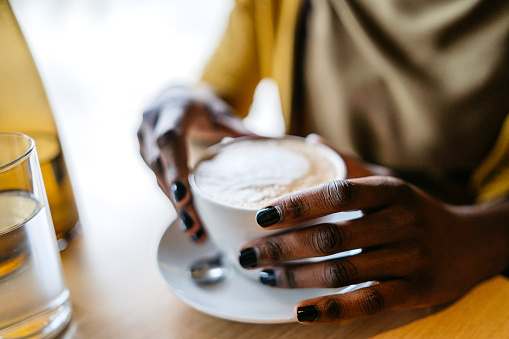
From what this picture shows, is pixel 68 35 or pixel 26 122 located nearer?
pixel 26 122

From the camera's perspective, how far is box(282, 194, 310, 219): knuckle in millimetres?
410

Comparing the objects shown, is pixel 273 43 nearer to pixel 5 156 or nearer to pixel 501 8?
pixel 501 8

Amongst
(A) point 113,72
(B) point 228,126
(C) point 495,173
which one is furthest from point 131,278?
(A) point 113,72

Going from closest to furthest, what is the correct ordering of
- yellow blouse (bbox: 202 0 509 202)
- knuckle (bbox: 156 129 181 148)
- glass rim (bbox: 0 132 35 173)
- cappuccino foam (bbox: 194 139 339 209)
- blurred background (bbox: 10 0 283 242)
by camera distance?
glass rim (bbox: 0 132 35 173), cappuccino foam (bbox: 194 139 339 209), knuckle (bbox: 156 129 181 148), blurred background (bbox: 10 0 283 242), yellow blouse (bbox: 202 0 509 202)

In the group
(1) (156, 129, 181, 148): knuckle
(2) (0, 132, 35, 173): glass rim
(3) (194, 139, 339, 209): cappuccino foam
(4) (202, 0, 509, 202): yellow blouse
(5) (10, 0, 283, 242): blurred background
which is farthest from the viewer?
(4) (202, 0, 509, 202): yellow blouse

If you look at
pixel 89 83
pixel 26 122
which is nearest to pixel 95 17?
pixel 89 83

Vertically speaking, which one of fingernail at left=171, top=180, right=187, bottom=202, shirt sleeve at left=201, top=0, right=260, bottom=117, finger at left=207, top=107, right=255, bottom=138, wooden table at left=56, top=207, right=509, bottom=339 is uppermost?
shirt sleeve at left=201, top=0, right=260, bottom=117

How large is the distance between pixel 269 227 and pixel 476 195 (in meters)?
0.42

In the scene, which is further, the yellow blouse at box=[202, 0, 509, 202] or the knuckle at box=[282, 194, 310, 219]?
the yellow blouse at box=[202, 0, 509, 202]

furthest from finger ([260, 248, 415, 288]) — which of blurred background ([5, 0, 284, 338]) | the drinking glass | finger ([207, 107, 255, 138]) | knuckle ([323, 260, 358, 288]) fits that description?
finger ([207, 107, 255, 138])

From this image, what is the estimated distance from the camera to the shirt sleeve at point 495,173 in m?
0.60

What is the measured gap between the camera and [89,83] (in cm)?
181

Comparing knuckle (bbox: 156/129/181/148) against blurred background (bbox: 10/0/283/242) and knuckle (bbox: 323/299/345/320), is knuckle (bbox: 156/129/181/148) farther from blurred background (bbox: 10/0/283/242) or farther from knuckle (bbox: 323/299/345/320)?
knuckle (bbox: 323/299/345/320)

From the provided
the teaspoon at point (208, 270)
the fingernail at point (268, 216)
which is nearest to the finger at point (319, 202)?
the fingernail at point (268, 216)
